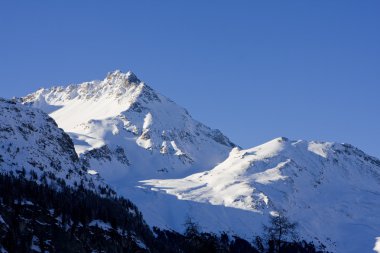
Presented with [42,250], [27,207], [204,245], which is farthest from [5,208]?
[204,245]

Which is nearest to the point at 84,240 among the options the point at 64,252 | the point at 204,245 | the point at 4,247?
the point at 64,252

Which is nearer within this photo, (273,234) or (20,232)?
(273,234)

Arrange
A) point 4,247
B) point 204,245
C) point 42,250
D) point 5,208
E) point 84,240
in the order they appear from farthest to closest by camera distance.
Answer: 1. point 84,240
2. point 5,208
3. point 42,250
4. point 4,247
5. point 204,245

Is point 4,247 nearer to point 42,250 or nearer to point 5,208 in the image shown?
point 42,250

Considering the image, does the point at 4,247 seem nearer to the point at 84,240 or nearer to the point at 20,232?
the point at 20,232

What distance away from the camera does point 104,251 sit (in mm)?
194250

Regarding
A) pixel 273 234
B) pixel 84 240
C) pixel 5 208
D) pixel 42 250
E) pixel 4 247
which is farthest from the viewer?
pixel 84 240

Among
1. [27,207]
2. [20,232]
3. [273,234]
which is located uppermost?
[27,207]

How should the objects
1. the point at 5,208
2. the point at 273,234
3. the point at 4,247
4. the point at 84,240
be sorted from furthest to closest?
the point at 84,240 < the point at 5,208 < the point at 4,247 < the point at 273,234

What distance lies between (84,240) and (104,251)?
19.9 feet

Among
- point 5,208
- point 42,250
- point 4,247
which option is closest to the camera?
point 4,247

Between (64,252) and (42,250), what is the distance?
10.1 meters

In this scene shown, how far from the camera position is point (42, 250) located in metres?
166

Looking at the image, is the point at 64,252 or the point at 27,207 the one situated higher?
the point at 27,207
